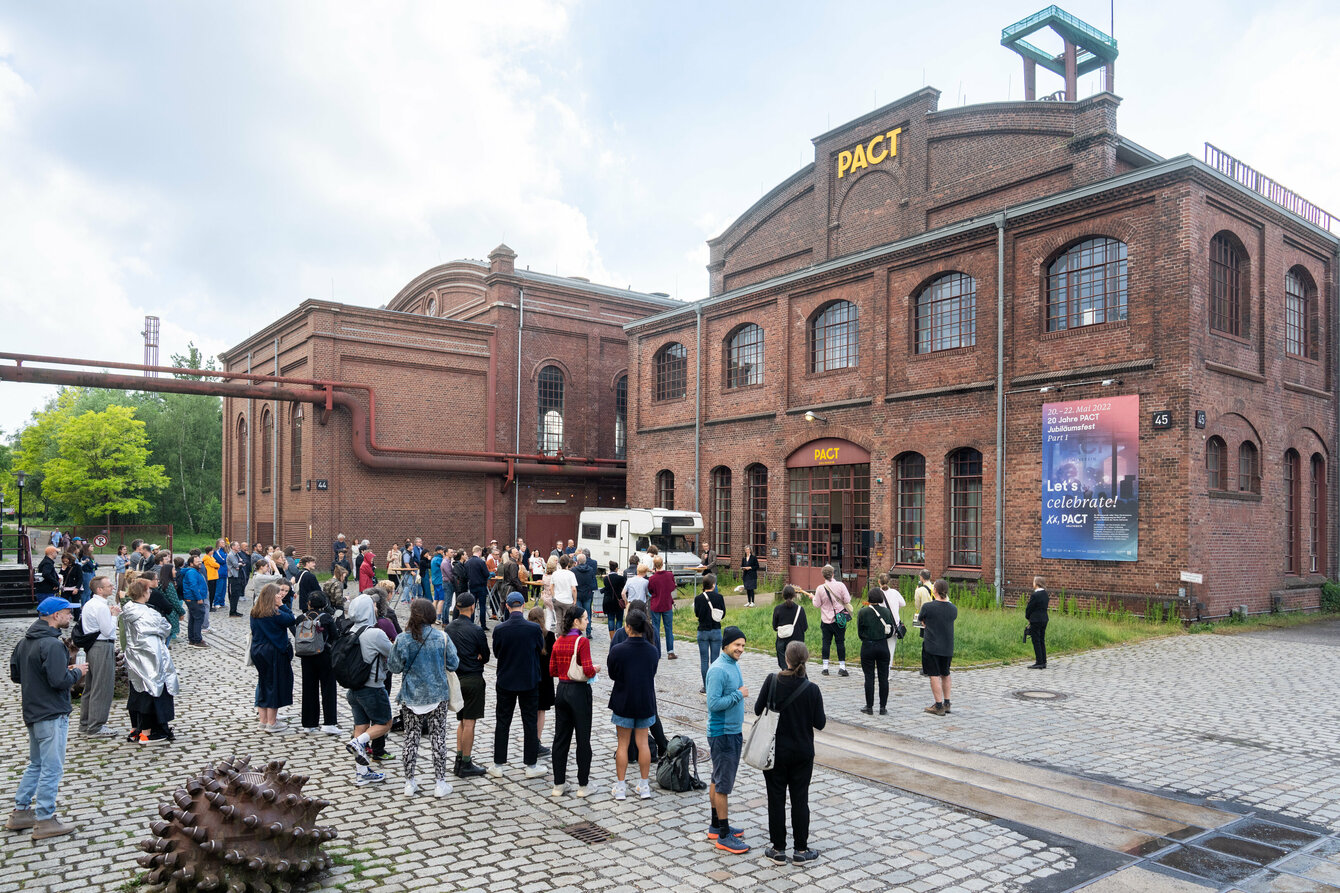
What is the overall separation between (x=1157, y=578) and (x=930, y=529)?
555 centimetres

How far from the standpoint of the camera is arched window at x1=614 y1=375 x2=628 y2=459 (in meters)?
37.7

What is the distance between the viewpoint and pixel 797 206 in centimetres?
2961

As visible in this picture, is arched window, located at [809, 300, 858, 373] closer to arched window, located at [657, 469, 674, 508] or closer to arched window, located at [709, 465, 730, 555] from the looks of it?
arched window, located at [709, 465, 730, 555]

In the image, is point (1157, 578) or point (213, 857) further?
point (1157, 578)

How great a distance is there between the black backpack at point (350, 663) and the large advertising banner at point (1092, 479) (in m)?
15.8

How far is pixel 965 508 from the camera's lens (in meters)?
21.5

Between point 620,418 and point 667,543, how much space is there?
12.8 metres

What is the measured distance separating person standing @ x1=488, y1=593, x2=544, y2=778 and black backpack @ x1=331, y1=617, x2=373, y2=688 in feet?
3.97

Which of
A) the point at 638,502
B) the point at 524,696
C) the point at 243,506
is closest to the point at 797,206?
the point at 638,502

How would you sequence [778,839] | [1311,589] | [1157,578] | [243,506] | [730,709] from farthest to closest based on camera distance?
[243,506]
[1311,589]
[1157,578]
[730,709]
[778,839]

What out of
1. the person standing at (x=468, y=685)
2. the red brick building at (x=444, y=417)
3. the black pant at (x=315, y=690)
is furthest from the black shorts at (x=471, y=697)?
the red brick building at (x=444, y=417)

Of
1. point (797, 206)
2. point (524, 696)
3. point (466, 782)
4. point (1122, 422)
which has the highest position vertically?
point (797, 206)

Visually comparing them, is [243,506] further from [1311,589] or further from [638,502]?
[1311,589]

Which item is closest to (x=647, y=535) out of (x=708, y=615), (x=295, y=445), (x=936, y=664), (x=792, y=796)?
(x=708, y=615)
